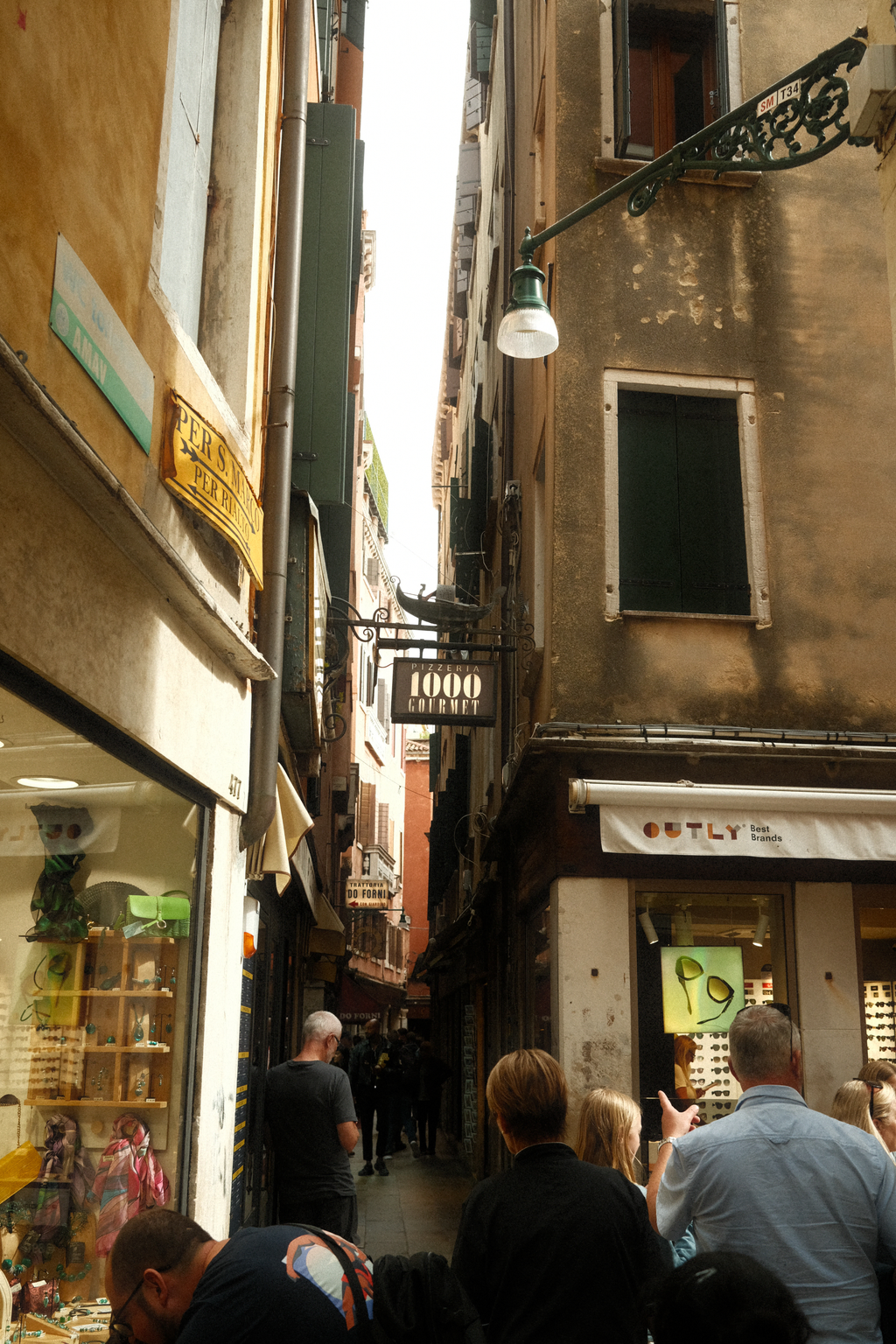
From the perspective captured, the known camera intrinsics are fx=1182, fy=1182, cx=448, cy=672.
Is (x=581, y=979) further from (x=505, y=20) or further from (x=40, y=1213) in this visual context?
(x=505, y=20)

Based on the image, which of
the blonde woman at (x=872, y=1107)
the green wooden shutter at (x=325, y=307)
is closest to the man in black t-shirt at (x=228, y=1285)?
the blonde woman at (x=872, y=1107)

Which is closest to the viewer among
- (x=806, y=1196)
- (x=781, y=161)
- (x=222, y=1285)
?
(x=222, y=1285)

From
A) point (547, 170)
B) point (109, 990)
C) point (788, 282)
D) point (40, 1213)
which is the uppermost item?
point (547, 170)

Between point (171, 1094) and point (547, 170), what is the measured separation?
8605 millimetres

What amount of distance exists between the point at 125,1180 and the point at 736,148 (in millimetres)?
6190

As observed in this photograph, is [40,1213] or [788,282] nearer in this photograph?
[40,1213]

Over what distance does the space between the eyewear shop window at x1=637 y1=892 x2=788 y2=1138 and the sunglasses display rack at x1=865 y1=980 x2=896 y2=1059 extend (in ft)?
2.33

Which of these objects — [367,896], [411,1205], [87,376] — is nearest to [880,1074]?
[87,376]

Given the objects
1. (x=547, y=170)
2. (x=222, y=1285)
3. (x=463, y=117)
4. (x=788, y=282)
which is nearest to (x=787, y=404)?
(x=788, y=282)

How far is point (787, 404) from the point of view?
9.68 m

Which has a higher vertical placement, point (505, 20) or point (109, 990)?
point (505, 20)

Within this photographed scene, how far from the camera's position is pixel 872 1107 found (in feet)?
15.9

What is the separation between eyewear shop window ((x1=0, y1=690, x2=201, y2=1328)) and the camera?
4.50 meters

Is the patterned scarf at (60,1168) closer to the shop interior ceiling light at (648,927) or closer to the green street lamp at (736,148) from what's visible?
the shop interior ceiling light at (648,927)
